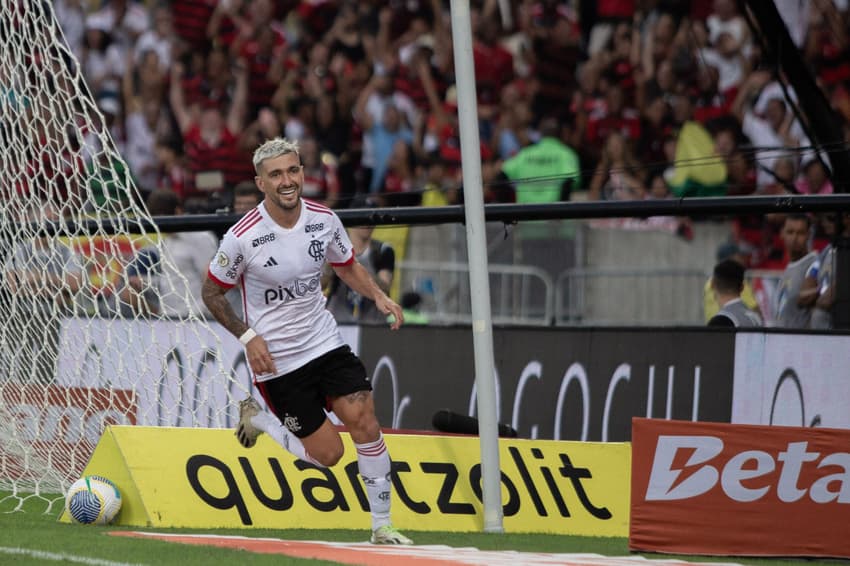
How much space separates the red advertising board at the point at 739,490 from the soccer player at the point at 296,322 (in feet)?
4.39

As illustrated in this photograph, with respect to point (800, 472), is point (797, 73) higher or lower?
higher

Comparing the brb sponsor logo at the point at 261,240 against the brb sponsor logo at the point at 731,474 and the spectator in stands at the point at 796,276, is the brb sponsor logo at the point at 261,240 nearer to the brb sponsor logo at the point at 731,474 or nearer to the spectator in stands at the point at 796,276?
the brb sponsor logo at the point at 731,474

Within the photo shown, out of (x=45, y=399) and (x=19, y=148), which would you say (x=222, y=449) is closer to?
(x=45, y=399)

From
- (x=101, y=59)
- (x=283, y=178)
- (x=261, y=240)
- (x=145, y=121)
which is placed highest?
(x=101, y=59)

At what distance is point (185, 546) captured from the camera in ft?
25.4

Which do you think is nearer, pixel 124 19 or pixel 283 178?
pixel 283 178

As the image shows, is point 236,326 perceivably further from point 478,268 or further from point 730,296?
point 730,296

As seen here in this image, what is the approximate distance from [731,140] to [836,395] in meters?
6.14

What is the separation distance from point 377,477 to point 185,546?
1188mm

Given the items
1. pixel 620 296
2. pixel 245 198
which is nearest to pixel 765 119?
pixel 620 296

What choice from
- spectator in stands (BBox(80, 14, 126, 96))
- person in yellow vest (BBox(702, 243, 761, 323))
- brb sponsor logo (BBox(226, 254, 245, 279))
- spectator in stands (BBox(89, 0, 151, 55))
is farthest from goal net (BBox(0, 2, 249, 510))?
spectator in stands (BBox(89, 0, 151, 55))

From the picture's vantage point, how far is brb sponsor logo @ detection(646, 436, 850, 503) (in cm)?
816

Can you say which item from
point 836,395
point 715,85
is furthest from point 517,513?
point 715,85

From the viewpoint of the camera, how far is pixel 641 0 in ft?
62.2
